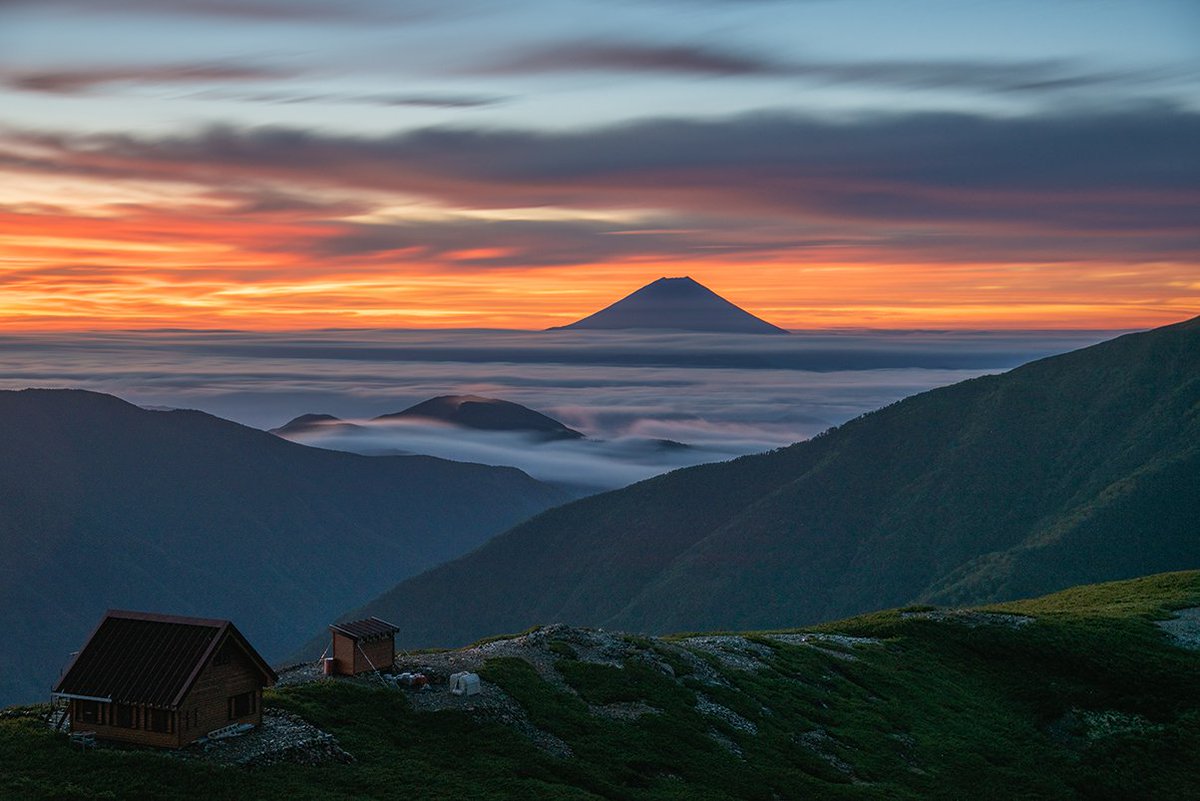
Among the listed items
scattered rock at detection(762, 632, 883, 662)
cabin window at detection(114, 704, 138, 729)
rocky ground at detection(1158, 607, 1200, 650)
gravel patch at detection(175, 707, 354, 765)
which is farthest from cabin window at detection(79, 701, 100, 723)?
rocky ground at detection(1158, 607, 1200, 650)

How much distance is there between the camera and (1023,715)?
8144cm

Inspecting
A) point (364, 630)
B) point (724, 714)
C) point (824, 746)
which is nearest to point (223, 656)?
point (364, 630)

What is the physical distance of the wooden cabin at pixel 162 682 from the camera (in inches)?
1875

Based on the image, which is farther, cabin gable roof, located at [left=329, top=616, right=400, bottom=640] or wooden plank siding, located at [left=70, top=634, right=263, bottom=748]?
cabin gable roof, located at [left=329, top=616, right=400, bottom=640]

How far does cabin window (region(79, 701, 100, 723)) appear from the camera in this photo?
4866cm

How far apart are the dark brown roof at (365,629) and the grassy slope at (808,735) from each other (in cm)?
332

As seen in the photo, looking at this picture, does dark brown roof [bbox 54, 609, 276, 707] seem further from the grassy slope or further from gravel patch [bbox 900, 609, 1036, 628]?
gravel patch [bbox 900, 609, 1036, 628]

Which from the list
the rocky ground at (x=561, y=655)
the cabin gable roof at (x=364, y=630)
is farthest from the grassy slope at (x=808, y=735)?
the cabin gable roof at (x=364, y=630)

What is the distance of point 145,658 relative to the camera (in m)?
49.1

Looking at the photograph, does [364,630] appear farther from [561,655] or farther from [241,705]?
[561,655]

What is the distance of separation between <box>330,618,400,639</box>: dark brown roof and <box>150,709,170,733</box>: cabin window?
43.7 ft

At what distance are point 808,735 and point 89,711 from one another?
132ft

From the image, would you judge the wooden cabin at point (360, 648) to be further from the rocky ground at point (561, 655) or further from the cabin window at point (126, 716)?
the cabin window at point (126, 716)

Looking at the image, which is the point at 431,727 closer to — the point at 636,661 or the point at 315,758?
the point at 315,758
